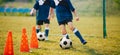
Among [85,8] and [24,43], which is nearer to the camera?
[24,43]

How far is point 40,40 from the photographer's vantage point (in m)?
11.5

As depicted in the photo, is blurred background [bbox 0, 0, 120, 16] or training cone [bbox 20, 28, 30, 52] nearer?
training cone [bbox 20, 28, 30, 52]

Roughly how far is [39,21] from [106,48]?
119 inches

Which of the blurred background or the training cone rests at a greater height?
the training cone

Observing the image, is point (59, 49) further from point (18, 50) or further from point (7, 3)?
point (7, 3)

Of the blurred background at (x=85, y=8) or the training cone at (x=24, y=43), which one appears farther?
the blurred background at (x=85, y=8)

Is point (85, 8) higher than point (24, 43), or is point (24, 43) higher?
point (24, 43)

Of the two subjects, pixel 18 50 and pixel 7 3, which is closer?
pixel 18 50

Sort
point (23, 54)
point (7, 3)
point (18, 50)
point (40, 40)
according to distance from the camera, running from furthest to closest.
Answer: point (7, 3) < point (40, 40) < point (18, 50) < point (23, 54)

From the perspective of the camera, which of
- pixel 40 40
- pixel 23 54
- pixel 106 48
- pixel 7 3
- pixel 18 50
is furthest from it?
pixel 7 3

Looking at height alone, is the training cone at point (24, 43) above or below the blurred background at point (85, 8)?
above

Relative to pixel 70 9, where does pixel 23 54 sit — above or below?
below

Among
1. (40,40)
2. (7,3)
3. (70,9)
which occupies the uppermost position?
(70,9)

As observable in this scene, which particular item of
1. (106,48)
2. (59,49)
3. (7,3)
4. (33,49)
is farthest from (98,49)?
(7,3)
